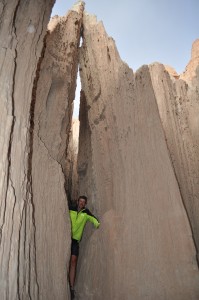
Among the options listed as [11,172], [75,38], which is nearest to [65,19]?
[75,38]

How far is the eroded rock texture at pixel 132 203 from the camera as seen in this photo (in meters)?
4.99

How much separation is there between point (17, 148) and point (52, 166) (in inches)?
65.2

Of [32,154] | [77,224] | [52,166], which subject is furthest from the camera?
[77,224]

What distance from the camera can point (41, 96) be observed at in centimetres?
577

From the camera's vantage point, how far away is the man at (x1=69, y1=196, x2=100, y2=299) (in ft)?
18.0

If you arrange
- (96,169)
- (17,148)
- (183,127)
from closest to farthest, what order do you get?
1. (17,148)
2. (96,169)
3. (183,127)

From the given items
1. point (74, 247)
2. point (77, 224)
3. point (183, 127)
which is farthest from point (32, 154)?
point (183, 127)

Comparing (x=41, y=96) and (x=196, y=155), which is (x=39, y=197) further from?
(x=196, y=155)

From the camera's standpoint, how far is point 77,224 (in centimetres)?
552

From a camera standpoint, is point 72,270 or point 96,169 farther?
point 96,169

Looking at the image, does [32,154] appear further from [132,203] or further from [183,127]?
[183,127]

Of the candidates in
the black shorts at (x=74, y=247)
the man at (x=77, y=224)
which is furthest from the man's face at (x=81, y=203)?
the black shorts at (x=74, y=247)

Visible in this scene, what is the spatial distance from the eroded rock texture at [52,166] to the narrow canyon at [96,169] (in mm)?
22

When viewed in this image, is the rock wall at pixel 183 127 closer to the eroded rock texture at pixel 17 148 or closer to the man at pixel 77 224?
the man at pixel 77 224
